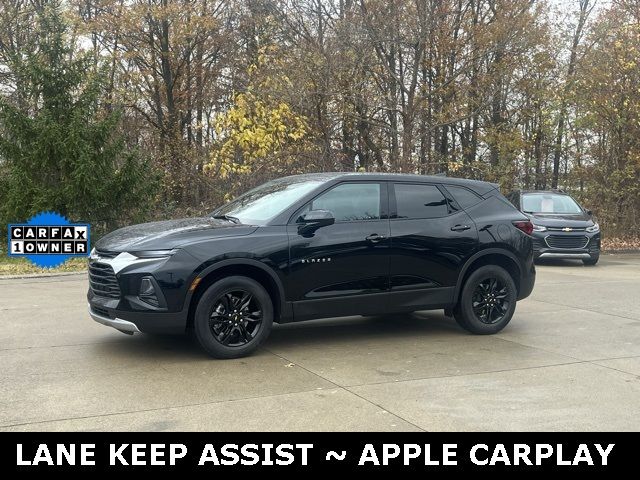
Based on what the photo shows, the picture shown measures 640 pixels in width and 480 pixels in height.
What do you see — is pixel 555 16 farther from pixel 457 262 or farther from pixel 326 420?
pixel 326 420

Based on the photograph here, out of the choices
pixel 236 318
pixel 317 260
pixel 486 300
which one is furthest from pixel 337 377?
pixel 486 300

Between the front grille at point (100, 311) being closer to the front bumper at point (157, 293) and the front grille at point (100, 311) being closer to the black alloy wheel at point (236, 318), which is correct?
the front bumper at point (157, 293)

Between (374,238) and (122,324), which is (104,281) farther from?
(374,238)

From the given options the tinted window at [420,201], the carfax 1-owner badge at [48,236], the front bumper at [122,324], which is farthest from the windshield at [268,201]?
the carfax 1-owner badge at [48,236]

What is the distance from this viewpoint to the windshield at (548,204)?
18578 mm

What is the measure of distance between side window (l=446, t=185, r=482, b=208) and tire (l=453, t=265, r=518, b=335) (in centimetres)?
77

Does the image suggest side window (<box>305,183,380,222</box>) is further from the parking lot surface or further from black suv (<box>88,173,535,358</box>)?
the parking lot surface

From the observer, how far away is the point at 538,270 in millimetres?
15930

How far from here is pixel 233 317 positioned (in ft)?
22.8

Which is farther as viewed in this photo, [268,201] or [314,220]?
[268,201]

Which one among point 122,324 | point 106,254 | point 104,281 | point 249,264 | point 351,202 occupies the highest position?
point 351,202

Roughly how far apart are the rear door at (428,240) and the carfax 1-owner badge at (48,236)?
10751 mm

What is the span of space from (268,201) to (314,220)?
33.0 inches

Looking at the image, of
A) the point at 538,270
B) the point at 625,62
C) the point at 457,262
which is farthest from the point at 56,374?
the point at 625,62
